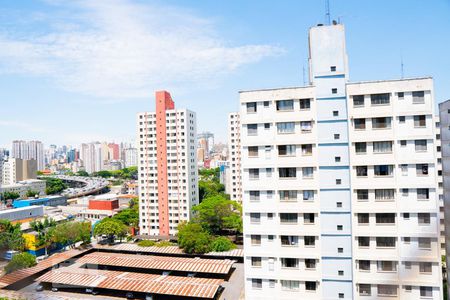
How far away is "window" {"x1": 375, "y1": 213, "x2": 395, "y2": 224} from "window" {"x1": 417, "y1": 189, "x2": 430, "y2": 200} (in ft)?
1.64

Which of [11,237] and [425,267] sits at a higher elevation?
[425,267]

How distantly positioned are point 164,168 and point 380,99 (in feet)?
37.1

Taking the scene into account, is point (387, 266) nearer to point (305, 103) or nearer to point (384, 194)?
point (384, 194)

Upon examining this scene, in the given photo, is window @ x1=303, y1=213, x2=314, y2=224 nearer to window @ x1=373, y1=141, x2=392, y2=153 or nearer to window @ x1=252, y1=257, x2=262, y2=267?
window @ x1=252, y1=257, x2=262, y2=267

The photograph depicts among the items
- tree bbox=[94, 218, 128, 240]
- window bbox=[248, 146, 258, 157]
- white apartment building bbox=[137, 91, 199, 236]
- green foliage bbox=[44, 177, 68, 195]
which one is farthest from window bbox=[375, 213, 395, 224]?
green foliage bbox=[44, 177, 68, 195]

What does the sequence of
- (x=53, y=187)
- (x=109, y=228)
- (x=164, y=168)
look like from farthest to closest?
(x=53, y=187) < (x=164, y=168) < (x=109, y=228)

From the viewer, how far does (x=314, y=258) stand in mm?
5371

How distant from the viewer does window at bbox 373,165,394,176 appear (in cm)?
520

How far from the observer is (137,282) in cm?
880

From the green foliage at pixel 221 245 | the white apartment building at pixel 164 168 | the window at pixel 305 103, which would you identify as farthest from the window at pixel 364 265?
A: the white apartment building at pixel 164 168

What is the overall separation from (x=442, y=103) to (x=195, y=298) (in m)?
7.27

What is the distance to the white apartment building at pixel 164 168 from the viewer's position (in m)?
14.9

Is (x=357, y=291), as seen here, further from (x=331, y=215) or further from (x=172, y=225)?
(x=172, y=225)

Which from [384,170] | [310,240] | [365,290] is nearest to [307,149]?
[384,170]
